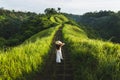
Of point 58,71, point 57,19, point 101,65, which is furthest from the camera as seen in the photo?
point 57,19

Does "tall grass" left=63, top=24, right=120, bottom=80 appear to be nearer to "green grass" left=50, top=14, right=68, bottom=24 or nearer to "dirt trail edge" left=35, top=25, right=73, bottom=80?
"dirt trail edge" left=35, top=25, right=73, bottom=80

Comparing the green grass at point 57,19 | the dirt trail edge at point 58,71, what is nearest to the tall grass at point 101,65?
the dirt trail edge at point 58,71

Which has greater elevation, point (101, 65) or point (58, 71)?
point (101, 65)

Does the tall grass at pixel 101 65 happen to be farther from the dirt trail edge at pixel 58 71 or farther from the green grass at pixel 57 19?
the green grass at pixel 57 19

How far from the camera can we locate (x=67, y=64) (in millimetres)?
16844

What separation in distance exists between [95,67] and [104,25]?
5260 inches

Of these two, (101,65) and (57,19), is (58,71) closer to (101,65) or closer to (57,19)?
(101,65)

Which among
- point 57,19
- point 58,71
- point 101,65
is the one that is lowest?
point 58,71

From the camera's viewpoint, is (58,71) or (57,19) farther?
(57,19)

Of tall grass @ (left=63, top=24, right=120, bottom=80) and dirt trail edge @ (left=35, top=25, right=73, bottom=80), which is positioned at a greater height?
tall grass @ (left=63, top=24, right=120, bottom=80)

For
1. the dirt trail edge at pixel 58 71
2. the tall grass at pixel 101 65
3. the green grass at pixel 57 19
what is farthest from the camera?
the green grass at pixel 57 19

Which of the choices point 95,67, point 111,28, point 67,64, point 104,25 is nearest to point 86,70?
point 95,67

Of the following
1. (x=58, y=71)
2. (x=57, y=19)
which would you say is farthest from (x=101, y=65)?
(x=57, y=19)

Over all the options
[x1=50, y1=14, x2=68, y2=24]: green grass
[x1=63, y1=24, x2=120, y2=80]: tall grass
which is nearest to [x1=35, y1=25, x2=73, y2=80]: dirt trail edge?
[x1=63, y1=24, x2=120, y2=80]: tall grass
